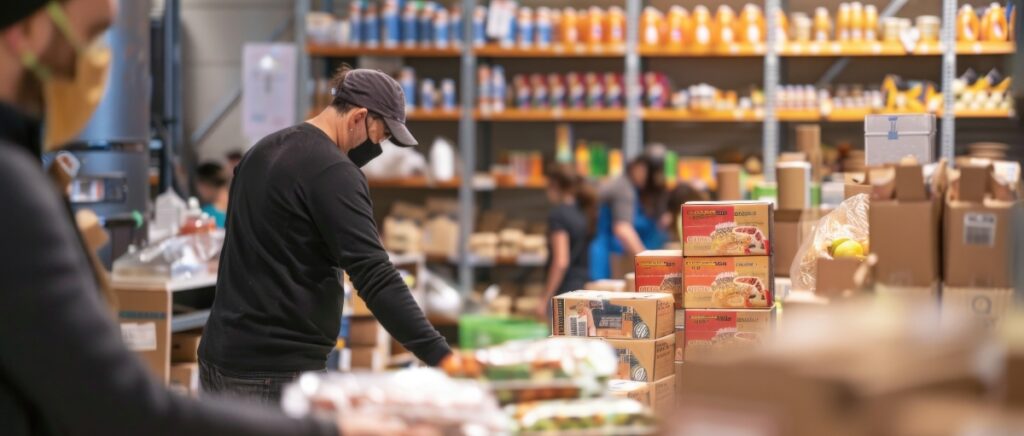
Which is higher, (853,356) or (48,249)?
(48,249)

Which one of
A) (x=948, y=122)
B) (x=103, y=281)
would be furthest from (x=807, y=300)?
(x=948, y=122)

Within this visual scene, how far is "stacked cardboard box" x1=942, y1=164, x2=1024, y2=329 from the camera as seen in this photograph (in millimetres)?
2271

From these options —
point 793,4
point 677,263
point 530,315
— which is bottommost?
point 530,315

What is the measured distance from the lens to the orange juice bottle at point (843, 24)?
8.04m

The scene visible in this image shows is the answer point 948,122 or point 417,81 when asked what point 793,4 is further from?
point 417,81

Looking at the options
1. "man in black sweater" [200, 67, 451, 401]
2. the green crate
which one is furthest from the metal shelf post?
"man in black sweater" [200, 67, 451, 401]

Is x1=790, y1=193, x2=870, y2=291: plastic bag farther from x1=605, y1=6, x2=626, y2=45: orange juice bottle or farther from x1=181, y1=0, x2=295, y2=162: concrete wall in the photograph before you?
x1=181, y1=0, x2=295, y2=162: concrete wall

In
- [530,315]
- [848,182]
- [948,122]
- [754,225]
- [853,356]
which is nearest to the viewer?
[853,356]

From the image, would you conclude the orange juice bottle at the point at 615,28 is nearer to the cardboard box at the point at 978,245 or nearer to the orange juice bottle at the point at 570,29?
the orange juice bottle at the point at 570,29

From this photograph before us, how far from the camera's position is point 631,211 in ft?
24.4

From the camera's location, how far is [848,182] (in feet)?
12.1

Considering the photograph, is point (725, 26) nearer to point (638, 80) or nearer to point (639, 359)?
point (638, 80)

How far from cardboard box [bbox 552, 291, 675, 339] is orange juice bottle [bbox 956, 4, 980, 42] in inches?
210

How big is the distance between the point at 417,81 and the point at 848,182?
581 centimetres
